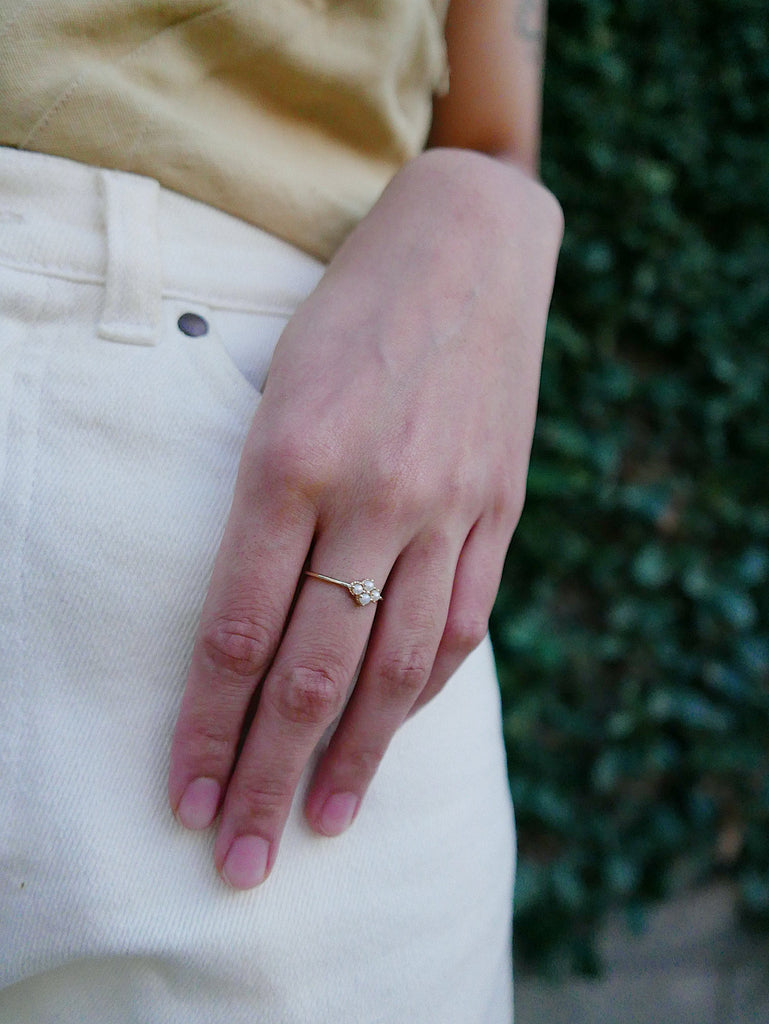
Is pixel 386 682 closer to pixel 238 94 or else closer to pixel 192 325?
pixel 192 325

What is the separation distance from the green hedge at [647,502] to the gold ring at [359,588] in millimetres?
1417

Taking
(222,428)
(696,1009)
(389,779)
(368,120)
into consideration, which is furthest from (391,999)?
(696,1009)

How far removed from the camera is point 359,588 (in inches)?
23.0

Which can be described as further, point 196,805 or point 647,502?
point 647,502

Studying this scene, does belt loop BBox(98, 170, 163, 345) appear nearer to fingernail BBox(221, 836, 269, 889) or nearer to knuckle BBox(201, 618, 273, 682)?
knuckle BBox(201, 618, 273, 682)

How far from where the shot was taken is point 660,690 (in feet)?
6.84

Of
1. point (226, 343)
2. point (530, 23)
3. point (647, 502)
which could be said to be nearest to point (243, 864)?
point (226, 343)

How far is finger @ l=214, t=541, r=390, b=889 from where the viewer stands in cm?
58

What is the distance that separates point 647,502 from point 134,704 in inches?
66.1

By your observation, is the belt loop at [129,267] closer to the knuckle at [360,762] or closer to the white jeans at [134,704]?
the white jeans at [134,704]

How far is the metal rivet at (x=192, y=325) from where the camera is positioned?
2.20 ft

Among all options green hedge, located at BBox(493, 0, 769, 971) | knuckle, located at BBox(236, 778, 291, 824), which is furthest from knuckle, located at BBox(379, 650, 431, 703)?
green hedge, located at BBox(493, 0, 769, 971)

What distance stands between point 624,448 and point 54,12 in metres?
1.76

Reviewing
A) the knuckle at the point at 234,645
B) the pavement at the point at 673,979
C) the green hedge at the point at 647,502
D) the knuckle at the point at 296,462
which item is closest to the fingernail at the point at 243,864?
the knuckle at the point at 234,645
